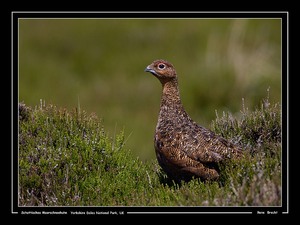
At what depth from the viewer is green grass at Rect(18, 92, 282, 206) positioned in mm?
5105

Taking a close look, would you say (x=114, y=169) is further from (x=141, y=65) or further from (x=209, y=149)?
(x=141, y=65)

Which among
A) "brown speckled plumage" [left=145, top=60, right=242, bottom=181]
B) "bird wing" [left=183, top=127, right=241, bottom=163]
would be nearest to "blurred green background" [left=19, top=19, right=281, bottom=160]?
"brown speckled plumage" [left=145, top=60, right=242, bottom=181]

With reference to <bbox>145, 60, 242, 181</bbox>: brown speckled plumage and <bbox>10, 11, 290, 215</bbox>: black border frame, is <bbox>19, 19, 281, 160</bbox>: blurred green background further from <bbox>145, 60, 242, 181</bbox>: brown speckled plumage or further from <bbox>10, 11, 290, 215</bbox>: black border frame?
<bbox>145, 60, 242, 181</bbox>: brown speckled plumage

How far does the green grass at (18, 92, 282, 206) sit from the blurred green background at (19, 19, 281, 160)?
5153 mm

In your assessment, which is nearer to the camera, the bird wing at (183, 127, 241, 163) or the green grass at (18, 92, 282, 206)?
the green grass at (18, 92, 282, 206)

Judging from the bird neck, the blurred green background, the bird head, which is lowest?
the bird neck

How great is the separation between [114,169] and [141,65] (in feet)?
36.3

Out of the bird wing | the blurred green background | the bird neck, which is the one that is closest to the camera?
the bird wing

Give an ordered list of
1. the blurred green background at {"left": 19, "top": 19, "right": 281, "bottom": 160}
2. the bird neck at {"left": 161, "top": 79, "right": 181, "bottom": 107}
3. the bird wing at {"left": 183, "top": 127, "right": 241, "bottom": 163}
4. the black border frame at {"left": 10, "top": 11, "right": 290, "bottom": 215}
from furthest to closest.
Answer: the blurred green background at {"left": 19, "top": 19, "right": 281, "bottom": 160}, the bird neck at {"left": 161, "top": 79, "right": 181, "bottom": 107}, the bird wing at {"left": 183, "top": 127, "right": 241, "bottom": 163}, the black border frame at {"left": 10, "top": 11, "right": 290, "bottom": 215}

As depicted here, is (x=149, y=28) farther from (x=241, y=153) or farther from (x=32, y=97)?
(x=241, y=153)

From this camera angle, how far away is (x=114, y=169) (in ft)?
19.6
